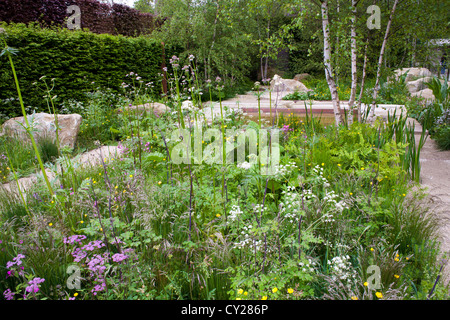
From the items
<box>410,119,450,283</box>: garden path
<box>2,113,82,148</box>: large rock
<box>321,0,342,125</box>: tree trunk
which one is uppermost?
<box>321,0,342,125</box>: tree trunk

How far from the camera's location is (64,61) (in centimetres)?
647

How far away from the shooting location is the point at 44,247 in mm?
1699

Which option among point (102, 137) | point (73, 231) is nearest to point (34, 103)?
point (102, 137)

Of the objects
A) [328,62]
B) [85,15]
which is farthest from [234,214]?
[85,15]

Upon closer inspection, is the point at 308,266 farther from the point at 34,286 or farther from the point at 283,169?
the point at 34,286

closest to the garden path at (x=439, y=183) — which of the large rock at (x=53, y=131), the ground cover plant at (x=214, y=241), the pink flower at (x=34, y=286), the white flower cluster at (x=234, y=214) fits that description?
the ground cover plant at (x=214, y=241)

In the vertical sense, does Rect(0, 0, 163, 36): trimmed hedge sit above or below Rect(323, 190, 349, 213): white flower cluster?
above

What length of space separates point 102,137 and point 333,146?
4090 millimetres

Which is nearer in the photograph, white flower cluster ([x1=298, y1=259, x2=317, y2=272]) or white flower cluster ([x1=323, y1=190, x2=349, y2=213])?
white flower cluster ([x1=298, y1=259, x2=317, y2=272])

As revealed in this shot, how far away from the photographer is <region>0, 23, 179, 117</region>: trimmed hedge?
5613mm

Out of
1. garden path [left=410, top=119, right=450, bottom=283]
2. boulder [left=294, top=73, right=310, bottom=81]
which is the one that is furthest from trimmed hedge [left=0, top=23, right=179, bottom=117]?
boulder [left=294, top=73, right=310, bottom=81]

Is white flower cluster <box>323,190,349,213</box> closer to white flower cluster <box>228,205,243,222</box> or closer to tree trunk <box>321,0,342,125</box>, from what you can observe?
white flower cluster <box>228,205,243,222</box>

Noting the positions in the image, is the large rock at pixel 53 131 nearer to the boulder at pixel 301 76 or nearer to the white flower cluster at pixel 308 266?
the white flower cluster at pixel 308 266

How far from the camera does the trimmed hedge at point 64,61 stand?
18.4 feet
